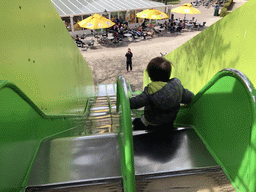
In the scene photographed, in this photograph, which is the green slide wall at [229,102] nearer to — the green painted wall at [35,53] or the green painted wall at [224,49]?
the green painted wall at [224,49]

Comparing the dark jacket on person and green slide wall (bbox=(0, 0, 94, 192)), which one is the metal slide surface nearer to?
green slide wall (bbox=(0, 0, 94, 192))

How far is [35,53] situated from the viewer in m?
2.52

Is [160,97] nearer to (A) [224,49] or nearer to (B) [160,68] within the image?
(B) [160,68]

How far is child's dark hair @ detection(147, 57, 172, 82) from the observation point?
216 cm

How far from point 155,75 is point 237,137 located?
99cm

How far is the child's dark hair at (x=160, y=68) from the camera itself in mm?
2162

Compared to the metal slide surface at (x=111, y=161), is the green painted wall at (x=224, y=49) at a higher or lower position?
higher

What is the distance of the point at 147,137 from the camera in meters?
2.47

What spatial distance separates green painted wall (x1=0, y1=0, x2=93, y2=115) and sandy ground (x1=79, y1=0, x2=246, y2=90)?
7660 millimetres

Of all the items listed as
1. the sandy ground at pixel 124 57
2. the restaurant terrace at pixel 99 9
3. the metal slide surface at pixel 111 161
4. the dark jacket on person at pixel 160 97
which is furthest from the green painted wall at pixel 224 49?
the restaurant terrace at pixel 99 9

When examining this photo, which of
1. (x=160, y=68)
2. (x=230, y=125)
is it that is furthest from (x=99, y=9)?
(x=230, y=125)

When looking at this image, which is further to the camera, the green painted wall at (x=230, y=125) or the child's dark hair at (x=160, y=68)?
the child's dark hair at (x=160, y=68)

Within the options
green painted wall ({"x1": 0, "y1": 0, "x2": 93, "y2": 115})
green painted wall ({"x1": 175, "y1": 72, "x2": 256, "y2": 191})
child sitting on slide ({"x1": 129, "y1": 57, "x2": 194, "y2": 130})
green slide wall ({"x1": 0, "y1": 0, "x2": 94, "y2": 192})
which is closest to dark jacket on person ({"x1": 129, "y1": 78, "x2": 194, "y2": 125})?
child sitting on slide ({"x1": 129, "y1": 57, "x2": 194, "y2": 130})

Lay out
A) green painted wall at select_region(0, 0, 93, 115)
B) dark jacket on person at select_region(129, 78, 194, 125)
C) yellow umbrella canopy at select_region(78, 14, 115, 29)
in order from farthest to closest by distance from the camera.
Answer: yellow umbrella canopy at select_region(78, 14, 115, 29)
dark jacket on person at select_region(129, 78, 194, 125)
green painted wall at select_region(0, 0, 93, 115)
